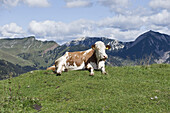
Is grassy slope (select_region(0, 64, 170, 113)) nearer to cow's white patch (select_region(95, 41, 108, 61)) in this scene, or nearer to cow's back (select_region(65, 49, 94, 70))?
cow's back (select_region(65, 49, 94, 70))

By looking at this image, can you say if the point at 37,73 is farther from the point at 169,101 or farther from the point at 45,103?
the point at 169,101

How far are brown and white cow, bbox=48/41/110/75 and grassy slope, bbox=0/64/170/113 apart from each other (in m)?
1.19

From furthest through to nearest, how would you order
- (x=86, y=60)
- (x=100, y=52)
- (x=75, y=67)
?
1. (x=75, y=67)
2. (x=86, y=60)
3. (x=100, y=52)

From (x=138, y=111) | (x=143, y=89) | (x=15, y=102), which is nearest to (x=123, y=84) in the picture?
(x=143, y=89)

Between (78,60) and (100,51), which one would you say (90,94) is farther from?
(78,60)

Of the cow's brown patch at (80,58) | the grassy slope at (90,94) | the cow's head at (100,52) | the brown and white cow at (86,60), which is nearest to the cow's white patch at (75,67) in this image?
the brown and white cow at (86,60)

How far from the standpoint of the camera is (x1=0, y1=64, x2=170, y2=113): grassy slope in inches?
447

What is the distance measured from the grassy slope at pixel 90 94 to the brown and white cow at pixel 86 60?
1.19 m

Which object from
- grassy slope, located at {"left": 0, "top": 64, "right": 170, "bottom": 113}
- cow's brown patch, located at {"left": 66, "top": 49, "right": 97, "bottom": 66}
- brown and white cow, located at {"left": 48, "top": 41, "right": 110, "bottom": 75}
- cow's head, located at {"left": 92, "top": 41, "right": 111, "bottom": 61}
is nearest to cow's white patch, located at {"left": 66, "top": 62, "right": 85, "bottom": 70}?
brown and white cow, located at {"left": 48, "top": 41, "right": 110, "bottom": 75}

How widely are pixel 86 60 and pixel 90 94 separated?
29.6 feet

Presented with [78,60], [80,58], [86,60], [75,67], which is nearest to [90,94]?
[86,60]

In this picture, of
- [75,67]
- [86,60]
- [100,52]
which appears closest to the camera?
[100,52]

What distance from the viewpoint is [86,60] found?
76.6 ft

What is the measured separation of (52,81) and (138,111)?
472 inches
